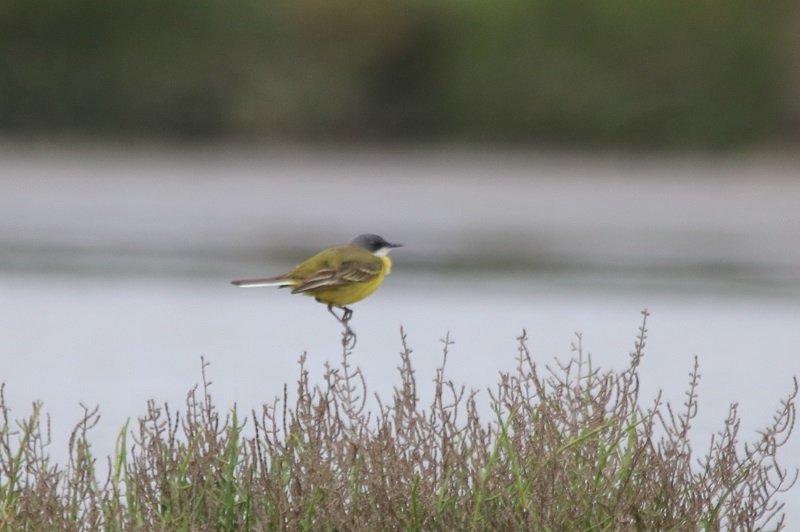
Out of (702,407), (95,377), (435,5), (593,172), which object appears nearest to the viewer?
(702,407)

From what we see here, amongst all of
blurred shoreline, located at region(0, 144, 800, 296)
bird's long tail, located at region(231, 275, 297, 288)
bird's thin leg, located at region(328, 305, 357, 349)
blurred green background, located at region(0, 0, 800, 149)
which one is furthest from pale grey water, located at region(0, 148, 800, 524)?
bird's thin leg, located at region(328, 305, 357, 349)

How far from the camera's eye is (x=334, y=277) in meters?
8.14

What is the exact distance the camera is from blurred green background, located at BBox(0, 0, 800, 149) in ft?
82.4

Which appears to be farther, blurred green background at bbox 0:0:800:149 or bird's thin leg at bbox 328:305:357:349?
blurred green background at bbox 0:0:800:149

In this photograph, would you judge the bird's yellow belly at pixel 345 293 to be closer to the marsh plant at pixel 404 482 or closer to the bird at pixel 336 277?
the bird at pixel 336 277

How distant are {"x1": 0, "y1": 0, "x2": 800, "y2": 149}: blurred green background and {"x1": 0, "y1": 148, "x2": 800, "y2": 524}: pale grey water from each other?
2.41 ft

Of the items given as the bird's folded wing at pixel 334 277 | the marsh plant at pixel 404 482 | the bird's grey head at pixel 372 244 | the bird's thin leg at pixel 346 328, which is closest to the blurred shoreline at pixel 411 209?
the bird's grey head at pixel 372 244

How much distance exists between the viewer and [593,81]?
82.4 ft

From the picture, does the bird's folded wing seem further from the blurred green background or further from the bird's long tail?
the blurred green background

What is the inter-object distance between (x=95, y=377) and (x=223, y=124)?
13.9m

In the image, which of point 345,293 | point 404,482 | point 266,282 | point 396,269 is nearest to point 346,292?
point 345,293

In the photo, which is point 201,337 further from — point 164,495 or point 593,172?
point 593,172

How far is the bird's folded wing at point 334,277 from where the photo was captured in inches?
319

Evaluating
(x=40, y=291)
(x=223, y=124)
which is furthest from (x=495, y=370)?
(x=223, y=124)
